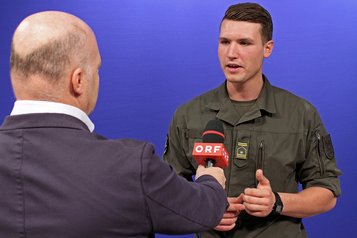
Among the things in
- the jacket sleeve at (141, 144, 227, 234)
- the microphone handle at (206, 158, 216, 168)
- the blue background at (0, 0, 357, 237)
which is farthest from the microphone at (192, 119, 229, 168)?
the blue background at (0, 0, 357, 237)

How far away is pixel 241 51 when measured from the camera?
1653 millimetres

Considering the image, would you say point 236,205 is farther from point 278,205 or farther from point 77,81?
point 77,81

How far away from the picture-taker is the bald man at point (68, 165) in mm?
866

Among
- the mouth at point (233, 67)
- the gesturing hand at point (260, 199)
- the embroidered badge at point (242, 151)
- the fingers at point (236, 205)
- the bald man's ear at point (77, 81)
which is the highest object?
the bald man's ear at point (77, 81)

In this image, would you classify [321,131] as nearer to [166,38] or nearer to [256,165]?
[256,165]

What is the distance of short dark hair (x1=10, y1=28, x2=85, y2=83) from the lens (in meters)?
0.89

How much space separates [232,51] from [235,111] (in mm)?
180

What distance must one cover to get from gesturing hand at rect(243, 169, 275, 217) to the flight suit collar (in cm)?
23

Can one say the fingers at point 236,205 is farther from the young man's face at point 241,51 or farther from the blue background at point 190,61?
the blue background at point 190,61

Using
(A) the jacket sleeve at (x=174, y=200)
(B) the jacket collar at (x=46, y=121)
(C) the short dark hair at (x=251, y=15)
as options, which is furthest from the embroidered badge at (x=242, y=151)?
(B) the jacket collar at (x=46, y=121)

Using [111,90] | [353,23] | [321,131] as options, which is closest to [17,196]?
[321,131]

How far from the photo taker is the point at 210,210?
960mm

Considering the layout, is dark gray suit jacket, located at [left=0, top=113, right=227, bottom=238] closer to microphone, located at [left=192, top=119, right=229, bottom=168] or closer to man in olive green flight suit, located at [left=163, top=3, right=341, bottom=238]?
microphone, located at [left=192, top=119, right=229, bottom=168]

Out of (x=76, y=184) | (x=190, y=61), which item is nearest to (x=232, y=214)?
(x=76, y=184)
